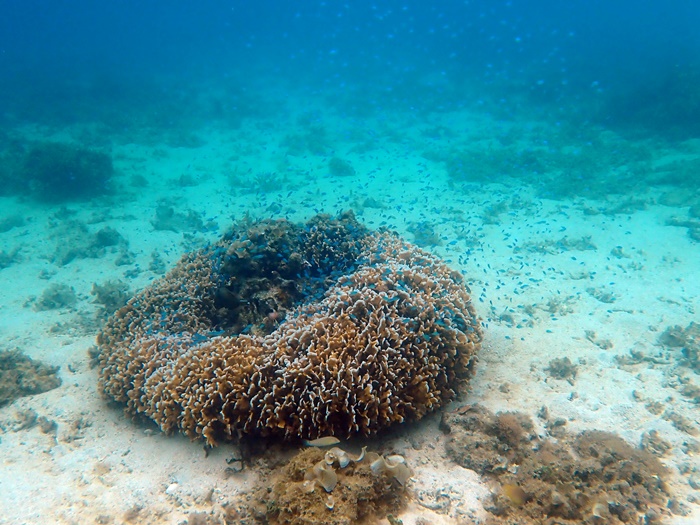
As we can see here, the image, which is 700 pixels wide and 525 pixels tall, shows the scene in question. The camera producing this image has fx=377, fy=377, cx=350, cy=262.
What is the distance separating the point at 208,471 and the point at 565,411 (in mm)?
5239

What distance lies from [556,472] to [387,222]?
1180 centimetres

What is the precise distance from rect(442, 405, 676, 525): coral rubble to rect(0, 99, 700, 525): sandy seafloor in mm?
242

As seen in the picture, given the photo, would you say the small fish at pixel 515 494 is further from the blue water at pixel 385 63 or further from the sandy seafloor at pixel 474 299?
the blue water at pixel 385 63

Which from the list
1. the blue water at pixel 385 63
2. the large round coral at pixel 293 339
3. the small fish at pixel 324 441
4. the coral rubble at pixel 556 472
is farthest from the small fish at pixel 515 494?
the blue water at pixel 385 63

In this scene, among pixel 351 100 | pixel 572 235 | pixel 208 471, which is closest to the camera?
pixel 208 471

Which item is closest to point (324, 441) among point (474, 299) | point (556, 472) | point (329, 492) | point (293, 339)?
point (329, 492)

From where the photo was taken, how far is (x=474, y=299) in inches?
379

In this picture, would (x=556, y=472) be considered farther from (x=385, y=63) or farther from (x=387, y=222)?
(x=385, y=63)

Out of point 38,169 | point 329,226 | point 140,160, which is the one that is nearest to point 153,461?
point 329,226

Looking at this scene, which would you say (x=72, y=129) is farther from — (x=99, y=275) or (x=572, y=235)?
(x=572, y=235)

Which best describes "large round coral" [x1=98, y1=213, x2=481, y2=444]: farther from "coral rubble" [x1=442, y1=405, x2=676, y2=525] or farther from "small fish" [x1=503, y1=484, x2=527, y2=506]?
"small fish" [x1=503, y1=484, x2=527, y2=506]

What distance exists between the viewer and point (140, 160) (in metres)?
24.2

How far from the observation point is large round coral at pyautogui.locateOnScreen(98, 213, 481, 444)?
4879mm

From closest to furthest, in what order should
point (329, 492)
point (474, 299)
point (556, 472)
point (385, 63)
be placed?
1. point (329, 492)
2. point (556, 472)
3. point (474, 299)
4. point (385, 63)
